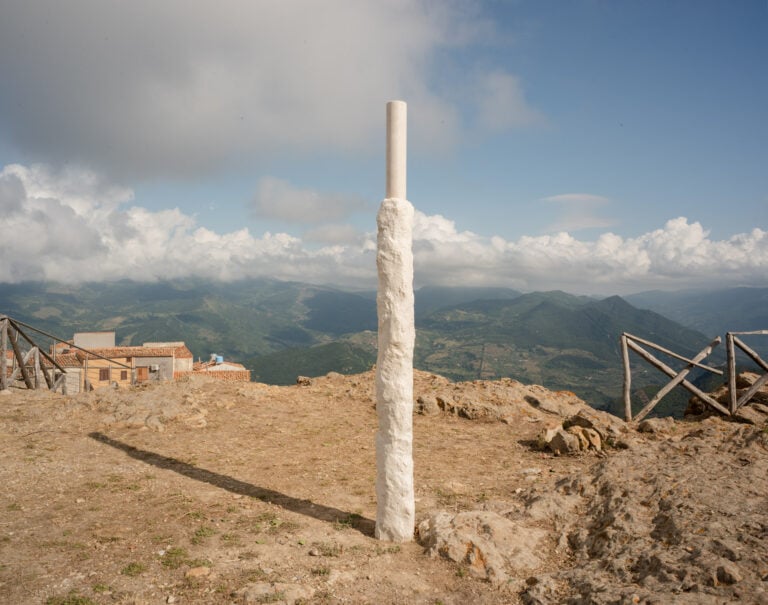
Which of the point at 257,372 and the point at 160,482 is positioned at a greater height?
the point at 160,482

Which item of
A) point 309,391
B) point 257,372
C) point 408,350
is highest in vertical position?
point 408,350

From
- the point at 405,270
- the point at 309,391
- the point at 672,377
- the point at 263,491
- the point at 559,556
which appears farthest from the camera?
the point at 309,391

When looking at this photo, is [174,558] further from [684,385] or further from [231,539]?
[684,385]

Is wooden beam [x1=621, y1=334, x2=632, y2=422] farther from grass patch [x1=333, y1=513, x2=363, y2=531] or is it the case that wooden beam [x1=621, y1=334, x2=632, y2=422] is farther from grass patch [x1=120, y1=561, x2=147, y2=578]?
grass patch [x1=120, y1=561, x2=147, y2=578]

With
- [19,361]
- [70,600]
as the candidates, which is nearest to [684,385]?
[70,600]

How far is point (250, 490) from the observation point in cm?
923

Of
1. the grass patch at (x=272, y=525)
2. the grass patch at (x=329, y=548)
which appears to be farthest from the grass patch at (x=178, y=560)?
the grass patch at (x=329, y=548)

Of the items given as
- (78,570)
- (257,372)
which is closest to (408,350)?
(78,570)

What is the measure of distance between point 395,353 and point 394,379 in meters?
0.44

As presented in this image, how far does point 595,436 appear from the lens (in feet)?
39.0

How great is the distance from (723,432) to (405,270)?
966 centimetres

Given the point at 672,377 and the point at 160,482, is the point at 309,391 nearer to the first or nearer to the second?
the point at 160,482

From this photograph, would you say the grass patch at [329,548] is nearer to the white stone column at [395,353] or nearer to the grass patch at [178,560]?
the white stone column at [395,353]

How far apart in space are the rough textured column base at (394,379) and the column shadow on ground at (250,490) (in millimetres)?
785
